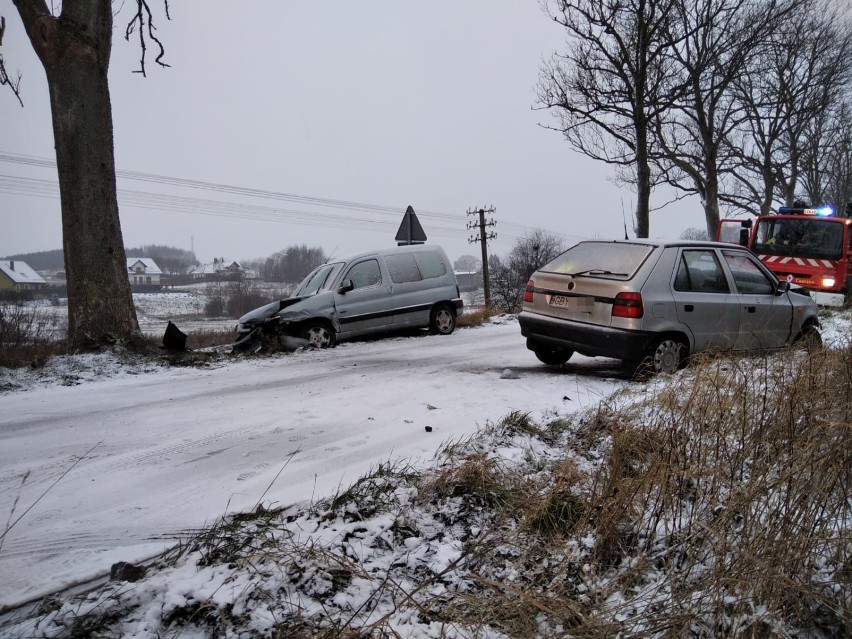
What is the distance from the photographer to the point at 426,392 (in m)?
5.86

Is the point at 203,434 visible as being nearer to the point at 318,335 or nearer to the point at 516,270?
the point at 318,335

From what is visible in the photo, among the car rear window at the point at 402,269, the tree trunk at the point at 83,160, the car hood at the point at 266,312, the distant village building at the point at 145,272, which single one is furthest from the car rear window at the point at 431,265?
the distant village building at the point at 145,272

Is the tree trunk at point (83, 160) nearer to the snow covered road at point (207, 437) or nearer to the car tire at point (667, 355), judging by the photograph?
the snow covered road at point (207, 437)

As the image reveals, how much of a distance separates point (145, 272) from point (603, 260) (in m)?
68.2

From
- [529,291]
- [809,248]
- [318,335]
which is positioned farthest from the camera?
[809,248]

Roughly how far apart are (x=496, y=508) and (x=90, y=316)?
7.23 m

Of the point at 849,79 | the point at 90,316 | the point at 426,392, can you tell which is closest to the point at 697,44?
the point at 849,79

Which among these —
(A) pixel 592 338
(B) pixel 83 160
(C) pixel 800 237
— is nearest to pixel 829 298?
(C) pixel 800 237

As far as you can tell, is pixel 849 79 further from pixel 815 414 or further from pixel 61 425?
pixel 61 425

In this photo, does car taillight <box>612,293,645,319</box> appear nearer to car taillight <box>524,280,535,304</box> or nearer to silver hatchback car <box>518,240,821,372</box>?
silver hatchback car <box>518,240,821,372</box>

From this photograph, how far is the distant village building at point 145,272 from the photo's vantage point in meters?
61.6

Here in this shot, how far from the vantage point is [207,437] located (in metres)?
4.44

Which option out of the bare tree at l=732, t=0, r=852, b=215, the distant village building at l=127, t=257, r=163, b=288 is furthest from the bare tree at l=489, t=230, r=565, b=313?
the distant village building at l=127, t=257, r=163, b=288

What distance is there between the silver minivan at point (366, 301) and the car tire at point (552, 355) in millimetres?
4121
